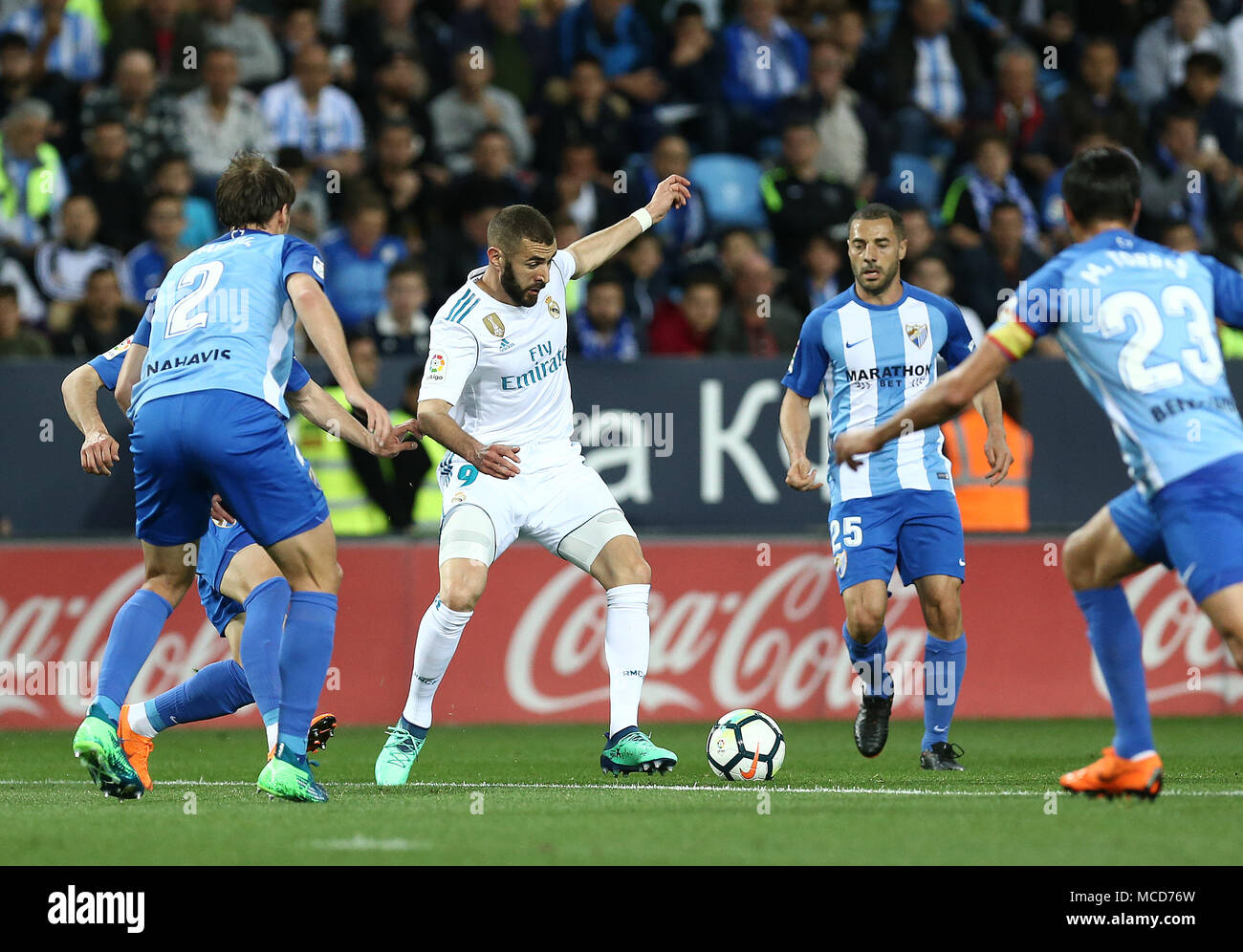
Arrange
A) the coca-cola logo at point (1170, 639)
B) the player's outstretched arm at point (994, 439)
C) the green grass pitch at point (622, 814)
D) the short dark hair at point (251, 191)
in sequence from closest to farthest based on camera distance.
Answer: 1. the green grass pitch at point (622, 814)
2. the short dark hair at point (251, 191)
3. the player's outstretched arm at point (994, 439)
4. the coca-cola logo at point (1170, 639)

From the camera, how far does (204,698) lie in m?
7.50

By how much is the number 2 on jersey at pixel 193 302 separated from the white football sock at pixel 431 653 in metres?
1.64

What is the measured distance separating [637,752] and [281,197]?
2.66 m

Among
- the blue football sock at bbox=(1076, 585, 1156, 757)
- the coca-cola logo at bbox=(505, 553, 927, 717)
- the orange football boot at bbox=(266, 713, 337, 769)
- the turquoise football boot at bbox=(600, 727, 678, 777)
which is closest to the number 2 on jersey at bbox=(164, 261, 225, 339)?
the orange football boot at bbox=(266, 713, 337, 769)

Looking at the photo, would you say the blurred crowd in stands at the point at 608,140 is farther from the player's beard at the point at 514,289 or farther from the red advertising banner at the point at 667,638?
the player's beard at the point at 514,289

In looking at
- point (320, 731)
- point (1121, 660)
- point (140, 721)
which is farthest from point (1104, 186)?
point (140, 721)

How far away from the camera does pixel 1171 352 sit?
5.93 m

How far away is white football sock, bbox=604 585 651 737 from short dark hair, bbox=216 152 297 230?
2172mm

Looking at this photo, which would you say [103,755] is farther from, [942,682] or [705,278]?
[705,278]

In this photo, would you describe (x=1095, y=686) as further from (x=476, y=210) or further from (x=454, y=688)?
(x=476, y=210)

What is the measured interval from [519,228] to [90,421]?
1.90 m

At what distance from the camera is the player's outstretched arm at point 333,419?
277 inches

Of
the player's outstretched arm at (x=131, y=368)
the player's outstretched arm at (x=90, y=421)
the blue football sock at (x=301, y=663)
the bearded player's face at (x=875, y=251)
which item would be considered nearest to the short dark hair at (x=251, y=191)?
the player's outstretched arm at (x=131, y=368)

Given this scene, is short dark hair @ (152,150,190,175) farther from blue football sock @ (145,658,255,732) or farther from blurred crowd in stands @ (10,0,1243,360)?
blue football sock @ (145,658,255,732)
